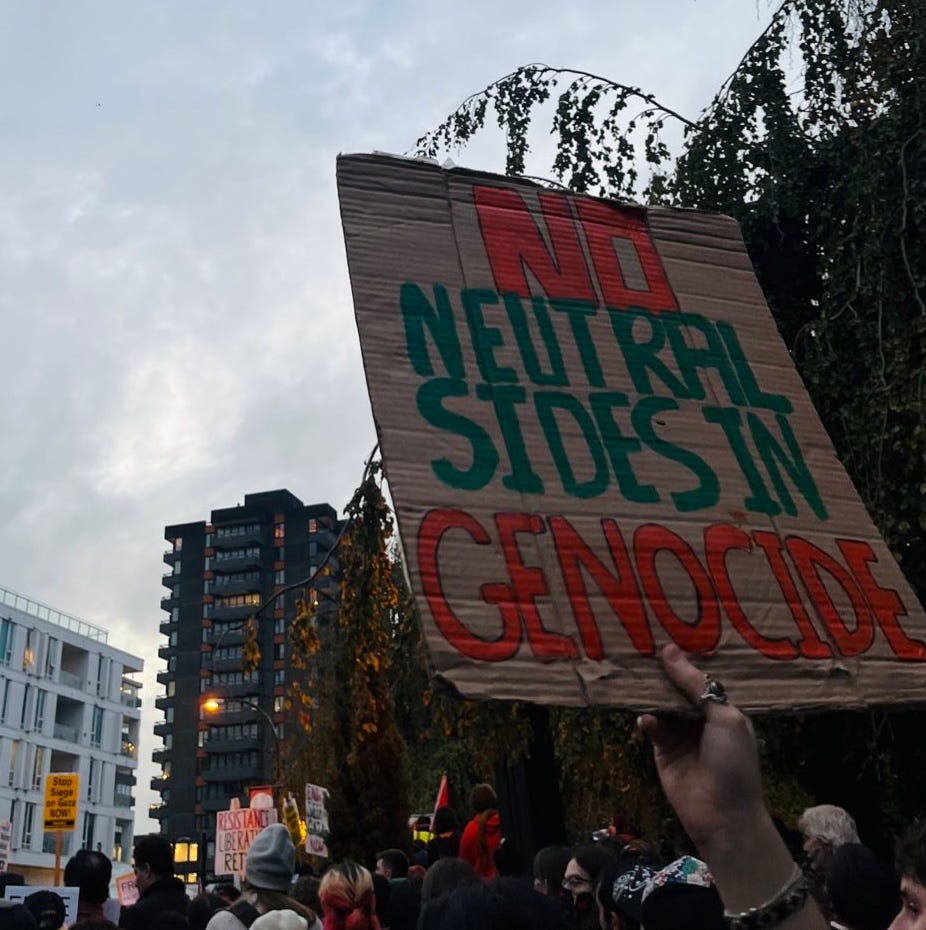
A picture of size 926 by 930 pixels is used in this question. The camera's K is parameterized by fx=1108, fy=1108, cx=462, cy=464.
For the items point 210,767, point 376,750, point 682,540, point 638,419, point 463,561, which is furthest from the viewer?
point 210,767

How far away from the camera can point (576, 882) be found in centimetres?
445

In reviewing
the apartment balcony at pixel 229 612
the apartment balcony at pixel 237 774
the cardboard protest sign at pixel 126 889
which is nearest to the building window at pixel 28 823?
the apartment balcony at pixel 237 774

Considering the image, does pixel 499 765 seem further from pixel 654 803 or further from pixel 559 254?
pixel 559 254

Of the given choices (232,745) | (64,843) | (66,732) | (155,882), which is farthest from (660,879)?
(232,745)

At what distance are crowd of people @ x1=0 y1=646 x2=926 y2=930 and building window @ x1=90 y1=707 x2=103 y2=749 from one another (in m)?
66.8

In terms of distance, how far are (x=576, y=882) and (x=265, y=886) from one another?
1269 millimetres

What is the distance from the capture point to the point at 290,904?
4.52m

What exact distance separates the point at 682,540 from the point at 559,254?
89cm

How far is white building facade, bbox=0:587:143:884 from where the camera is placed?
60938mm

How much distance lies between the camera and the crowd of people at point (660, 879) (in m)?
1.45

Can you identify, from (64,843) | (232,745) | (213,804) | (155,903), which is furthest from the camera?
(232,745)

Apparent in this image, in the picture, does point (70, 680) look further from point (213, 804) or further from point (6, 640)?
point (213, 804)

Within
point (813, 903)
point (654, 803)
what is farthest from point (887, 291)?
point (813, 903)

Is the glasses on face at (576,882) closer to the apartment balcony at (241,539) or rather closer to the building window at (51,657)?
the building window at (51,657)
